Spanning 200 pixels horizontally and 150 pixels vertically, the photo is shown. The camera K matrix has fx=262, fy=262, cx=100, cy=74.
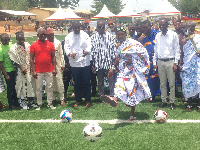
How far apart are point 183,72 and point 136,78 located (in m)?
1.65

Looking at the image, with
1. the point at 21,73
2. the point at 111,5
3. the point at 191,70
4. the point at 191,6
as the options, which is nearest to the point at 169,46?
the point at 191,70

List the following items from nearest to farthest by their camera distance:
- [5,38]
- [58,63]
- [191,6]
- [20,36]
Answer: [20,36], [5,38], [58,63], [191,6]

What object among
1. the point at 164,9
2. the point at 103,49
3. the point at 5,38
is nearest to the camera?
the point at 5,38

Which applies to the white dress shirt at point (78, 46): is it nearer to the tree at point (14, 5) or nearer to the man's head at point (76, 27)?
the man's head at point (76, 27)

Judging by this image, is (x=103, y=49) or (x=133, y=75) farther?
(x=103, y=49)

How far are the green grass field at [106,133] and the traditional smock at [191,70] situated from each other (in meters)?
0.54

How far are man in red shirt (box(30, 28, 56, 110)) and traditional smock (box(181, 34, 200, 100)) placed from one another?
11.5 ft

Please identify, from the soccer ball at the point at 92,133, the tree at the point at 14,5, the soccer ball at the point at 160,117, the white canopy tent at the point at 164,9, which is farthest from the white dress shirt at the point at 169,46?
the tree at the point at 14,5

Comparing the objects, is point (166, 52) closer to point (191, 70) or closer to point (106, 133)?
point (191, 70)

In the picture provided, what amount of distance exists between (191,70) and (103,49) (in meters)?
2.40

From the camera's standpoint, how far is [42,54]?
6.93 meters

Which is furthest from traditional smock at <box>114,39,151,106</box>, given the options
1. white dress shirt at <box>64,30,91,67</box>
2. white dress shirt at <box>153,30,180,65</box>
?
white dress shirt at <box>64,30,91,67</box>

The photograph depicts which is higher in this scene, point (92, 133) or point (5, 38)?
point (5, 38)

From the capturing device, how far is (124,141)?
4926 mm
